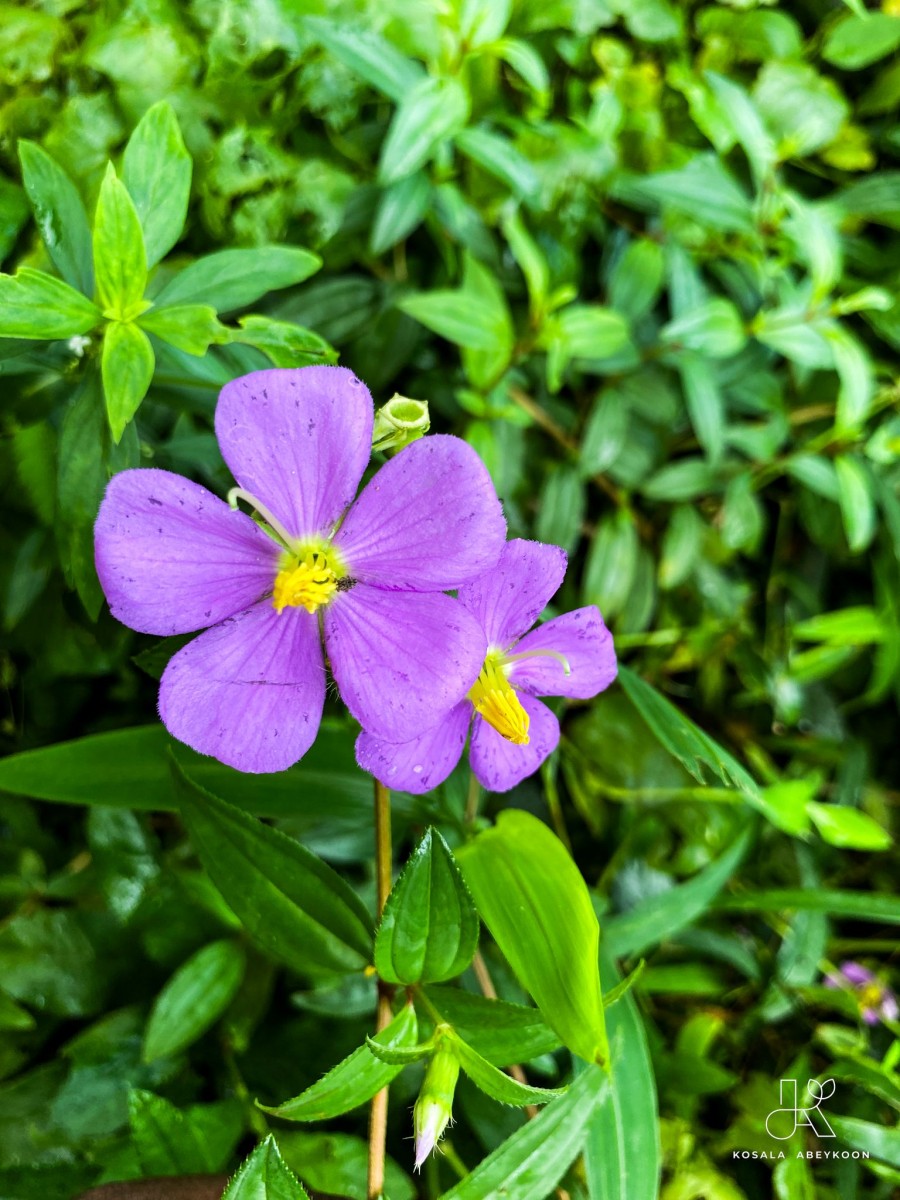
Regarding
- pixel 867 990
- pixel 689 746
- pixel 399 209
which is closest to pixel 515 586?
pixel 689 746

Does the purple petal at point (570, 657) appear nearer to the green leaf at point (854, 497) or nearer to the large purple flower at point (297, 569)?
the large purple flower at point (297, 569)

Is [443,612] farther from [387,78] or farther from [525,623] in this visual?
[387,78]

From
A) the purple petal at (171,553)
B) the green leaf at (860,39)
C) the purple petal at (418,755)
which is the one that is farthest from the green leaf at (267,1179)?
the green leaf at (860,39)

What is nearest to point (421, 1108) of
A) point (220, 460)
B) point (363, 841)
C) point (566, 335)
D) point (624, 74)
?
point (363, 841)

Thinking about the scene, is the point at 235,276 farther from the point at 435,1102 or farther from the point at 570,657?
the point at 435,1102

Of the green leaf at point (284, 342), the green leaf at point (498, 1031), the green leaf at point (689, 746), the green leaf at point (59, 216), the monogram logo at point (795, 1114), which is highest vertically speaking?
the green leaf at point (59, 216)

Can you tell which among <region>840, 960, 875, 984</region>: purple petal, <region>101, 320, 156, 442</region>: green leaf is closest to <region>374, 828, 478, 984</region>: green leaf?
<region>101, 320, 156, 442</region>: green leaf
